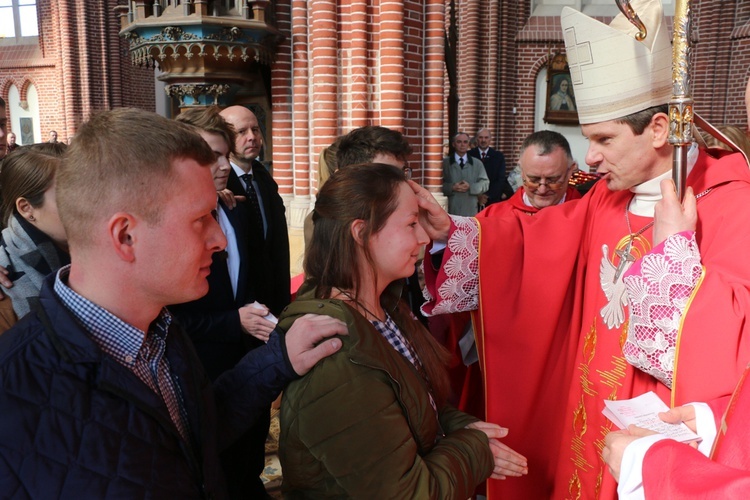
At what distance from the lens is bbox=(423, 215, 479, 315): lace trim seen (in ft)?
7.09

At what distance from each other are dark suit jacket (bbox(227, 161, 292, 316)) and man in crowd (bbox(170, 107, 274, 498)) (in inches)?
5.9

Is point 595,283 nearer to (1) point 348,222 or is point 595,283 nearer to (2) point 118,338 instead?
(1) point 348,222

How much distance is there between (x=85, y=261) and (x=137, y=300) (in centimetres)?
10

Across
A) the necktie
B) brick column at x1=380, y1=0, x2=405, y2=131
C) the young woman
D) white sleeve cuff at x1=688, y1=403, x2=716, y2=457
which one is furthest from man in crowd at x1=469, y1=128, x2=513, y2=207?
white sleeve cuff at x1=688, y1=403, x2=716, y2=457

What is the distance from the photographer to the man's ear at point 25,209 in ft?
6.16

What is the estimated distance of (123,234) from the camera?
3.21ft

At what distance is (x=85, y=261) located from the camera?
3.25ft

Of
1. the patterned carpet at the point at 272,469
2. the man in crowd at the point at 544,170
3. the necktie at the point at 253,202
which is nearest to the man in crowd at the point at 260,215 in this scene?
the necktie at the point at 253,202

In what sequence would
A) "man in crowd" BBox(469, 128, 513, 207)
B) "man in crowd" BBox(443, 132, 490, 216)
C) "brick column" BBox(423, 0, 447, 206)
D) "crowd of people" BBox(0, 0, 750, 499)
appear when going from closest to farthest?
"crowd of people" BBox(0, 0, 750, 499), "brick column" BBox(423, 0, 447, 206), "man in crowd" BBox(443, 132, 490, 216), "man in crowd" BBox(469, 128, 513, 207)

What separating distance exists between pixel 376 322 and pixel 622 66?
Answer: 1.14 metres

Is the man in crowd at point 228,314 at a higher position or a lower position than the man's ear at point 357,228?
lower

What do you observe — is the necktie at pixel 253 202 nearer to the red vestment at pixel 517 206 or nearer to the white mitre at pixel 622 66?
the red vestment at pixel 517 206

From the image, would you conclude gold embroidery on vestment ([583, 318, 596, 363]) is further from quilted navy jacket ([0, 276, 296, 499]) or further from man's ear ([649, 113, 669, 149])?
quilted navy jacket ([0, 276, 296, 499])

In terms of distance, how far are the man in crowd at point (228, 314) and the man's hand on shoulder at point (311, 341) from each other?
37.4 inches
